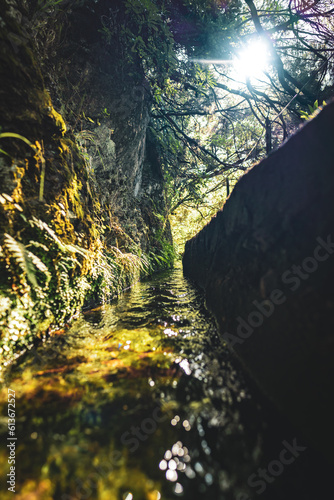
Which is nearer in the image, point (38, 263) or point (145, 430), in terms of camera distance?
point (145, 430)

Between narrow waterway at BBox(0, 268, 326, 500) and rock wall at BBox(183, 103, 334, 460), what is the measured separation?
0.45 ft

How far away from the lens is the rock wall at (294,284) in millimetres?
840

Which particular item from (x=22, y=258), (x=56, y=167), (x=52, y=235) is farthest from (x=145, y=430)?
(x=56, y=167)

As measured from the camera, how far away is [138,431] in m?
0.88

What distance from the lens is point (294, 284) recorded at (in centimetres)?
104

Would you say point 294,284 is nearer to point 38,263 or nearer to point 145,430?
point 145,430

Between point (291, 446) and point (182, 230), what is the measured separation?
42.5 feet

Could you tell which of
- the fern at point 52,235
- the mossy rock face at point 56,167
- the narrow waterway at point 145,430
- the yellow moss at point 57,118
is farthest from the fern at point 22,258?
the yellow moss at point 57,118

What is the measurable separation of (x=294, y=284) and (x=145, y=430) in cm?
92

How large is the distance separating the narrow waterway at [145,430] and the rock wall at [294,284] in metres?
0.14

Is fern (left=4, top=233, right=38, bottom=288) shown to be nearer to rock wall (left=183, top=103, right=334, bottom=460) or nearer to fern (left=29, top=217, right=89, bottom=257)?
fern (left=29, top=217, right=89, bottom=257)

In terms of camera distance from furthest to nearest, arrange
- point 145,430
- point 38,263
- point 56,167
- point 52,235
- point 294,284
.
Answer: point 56,167, point 52,235, point 38,263, point 294,284, point 145,430

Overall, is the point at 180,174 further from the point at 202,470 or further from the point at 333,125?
the point at 202,470

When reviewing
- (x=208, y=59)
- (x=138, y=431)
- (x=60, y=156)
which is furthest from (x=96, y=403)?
(x=208, y=59)
